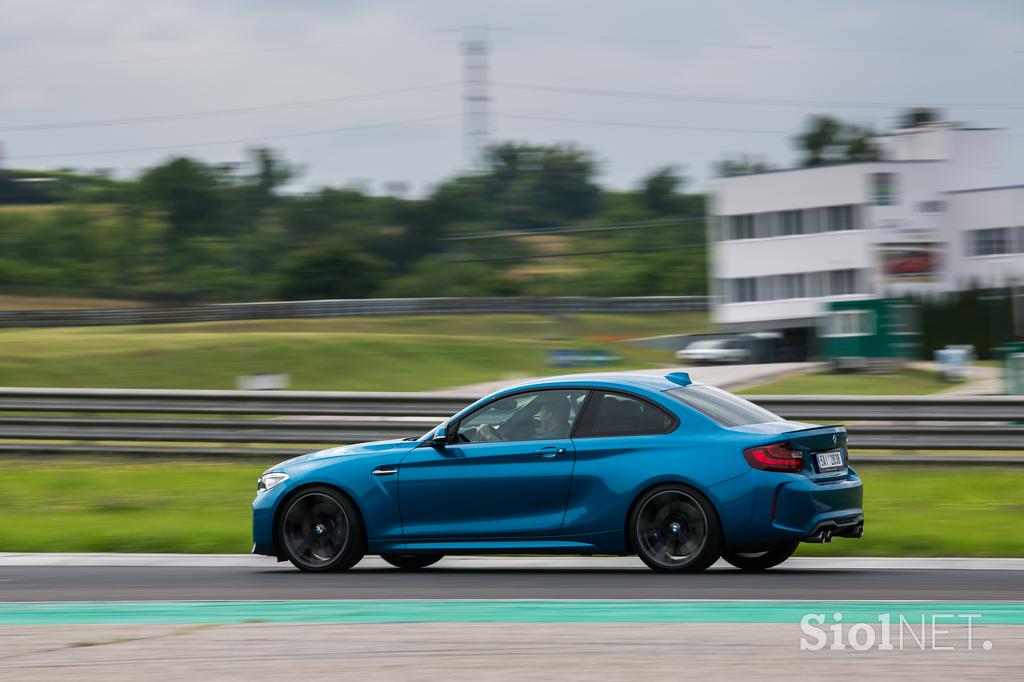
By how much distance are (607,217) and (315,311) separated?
2331 inches

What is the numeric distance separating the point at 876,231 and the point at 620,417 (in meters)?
61.3

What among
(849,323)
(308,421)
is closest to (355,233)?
(849,323)

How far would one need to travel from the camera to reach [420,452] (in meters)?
9.98

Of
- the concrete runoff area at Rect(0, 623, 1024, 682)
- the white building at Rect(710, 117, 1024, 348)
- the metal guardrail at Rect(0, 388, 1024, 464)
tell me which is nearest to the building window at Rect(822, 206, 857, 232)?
the white building at Rect(710, 117, 1024, 348)

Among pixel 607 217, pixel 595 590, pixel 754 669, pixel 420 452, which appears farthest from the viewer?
pixel 607 217

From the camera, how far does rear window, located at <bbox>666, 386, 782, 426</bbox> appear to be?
31.0 ft

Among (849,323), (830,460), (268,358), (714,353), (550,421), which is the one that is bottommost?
(830,460)

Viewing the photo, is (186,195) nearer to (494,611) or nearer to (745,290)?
(745,290)

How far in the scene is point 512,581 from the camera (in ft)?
31.2

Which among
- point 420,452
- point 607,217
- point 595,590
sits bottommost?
point 595,590

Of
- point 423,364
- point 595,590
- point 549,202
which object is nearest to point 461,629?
point 595,590

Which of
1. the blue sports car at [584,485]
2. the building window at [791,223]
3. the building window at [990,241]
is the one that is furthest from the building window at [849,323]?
the blue sports car at [584,485]

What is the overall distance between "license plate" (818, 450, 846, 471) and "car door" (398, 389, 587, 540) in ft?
5.28

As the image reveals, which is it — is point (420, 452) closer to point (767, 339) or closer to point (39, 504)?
point (39, 504)
